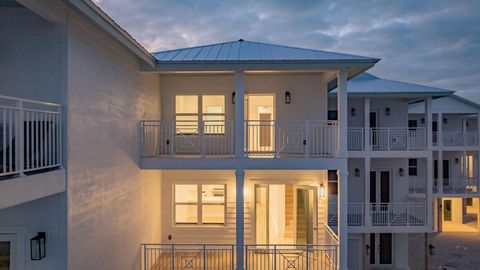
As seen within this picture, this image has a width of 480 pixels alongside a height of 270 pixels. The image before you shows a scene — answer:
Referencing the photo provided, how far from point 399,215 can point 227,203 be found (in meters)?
7.99

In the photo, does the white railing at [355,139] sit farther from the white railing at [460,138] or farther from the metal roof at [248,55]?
the white railing at [460,138]

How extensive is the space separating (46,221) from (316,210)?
25.6 ft

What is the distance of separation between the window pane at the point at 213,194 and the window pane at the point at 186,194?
32 centimetres

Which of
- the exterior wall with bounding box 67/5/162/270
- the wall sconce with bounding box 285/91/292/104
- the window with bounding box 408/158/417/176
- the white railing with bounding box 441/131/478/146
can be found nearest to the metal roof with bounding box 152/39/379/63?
the exterior wall with bounding box 67/5/162/270

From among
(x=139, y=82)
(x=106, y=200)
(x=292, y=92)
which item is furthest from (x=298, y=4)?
(x=106, y=200)

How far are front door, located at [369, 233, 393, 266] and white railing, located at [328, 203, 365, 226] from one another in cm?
193

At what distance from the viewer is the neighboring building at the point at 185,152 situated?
4656 mm

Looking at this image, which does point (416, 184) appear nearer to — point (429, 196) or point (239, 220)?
point (429, 196)

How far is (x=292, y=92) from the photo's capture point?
973 centimetres

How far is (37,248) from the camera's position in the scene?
14.7 ft

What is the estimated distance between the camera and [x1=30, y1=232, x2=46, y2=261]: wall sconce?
14.6 feet

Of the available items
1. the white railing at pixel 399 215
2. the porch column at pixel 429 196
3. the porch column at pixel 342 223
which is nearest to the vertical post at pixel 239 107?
the porch column at pixel 342 223

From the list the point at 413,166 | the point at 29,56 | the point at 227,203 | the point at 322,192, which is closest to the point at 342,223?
the point at 322,192

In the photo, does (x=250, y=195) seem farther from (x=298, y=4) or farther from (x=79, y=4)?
(x=298, y=4)
